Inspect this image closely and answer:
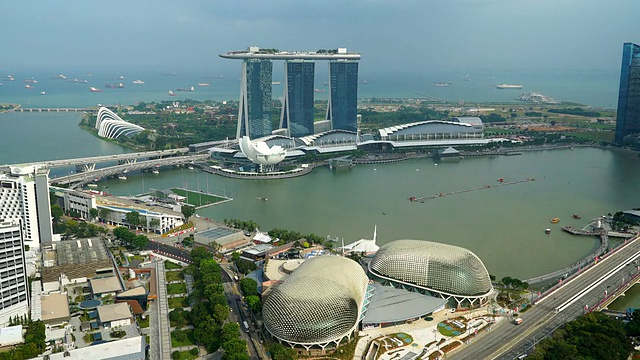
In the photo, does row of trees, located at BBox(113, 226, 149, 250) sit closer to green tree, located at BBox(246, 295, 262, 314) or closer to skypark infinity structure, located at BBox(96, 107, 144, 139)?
green tree, located at BBox(246, 295, 262, 314)

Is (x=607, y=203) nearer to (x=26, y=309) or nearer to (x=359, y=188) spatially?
(x=359, y=188)

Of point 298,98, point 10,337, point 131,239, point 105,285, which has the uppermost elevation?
point 298,98

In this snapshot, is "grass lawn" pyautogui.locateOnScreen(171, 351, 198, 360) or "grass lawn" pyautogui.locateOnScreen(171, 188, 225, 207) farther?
"grass lawn" pyautogui.locateOnScreen(171, 188, 225, 207)

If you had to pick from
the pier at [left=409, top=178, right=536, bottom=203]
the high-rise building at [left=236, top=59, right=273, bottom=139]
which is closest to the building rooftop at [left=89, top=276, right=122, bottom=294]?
the pier at [left=409, top=178, right=536, bottom=203]

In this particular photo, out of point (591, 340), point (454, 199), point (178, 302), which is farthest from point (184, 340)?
point (454, 199)

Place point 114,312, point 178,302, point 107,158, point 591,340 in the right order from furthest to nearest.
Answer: point 107,158
point 178,302
point 114,312
point 591,340

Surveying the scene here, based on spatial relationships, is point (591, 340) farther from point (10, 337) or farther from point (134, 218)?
point (134, 218)

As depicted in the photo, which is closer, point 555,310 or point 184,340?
point 184,340
